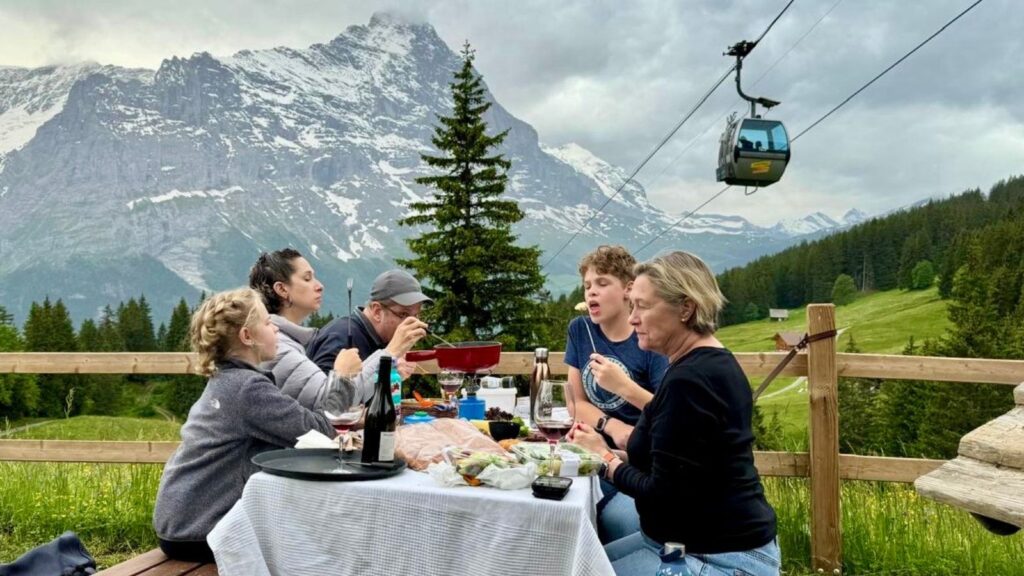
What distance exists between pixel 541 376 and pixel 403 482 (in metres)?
1.15

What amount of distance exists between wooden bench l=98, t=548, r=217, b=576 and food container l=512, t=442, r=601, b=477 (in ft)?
3.67

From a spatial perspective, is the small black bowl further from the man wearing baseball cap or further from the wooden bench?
the wooden bench

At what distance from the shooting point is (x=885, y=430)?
4647cm

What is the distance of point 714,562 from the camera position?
7.14 feet

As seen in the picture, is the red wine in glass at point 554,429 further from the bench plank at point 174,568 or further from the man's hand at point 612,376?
the bench plank at point 174,568

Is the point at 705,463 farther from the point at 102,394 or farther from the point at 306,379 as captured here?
the point at 102,394

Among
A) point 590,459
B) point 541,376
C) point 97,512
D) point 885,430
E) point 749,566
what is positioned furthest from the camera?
point 885,430

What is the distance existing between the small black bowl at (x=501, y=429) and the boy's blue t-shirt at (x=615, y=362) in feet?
2.25

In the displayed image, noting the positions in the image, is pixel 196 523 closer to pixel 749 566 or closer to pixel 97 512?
pixel 749 566

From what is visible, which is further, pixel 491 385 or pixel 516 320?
pixel 516 320

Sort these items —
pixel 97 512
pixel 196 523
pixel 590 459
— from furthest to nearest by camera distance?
pixel 97 512
pixel 196 523
pixel 590 459

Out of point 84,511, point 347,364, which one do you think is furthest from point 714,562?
point 84,511

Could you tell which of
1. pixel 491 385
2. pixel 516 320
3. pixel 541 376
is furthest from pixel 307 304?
pixel 516 320

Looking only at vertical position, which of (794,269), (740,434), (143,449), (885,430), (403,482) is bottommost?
(885,430)
